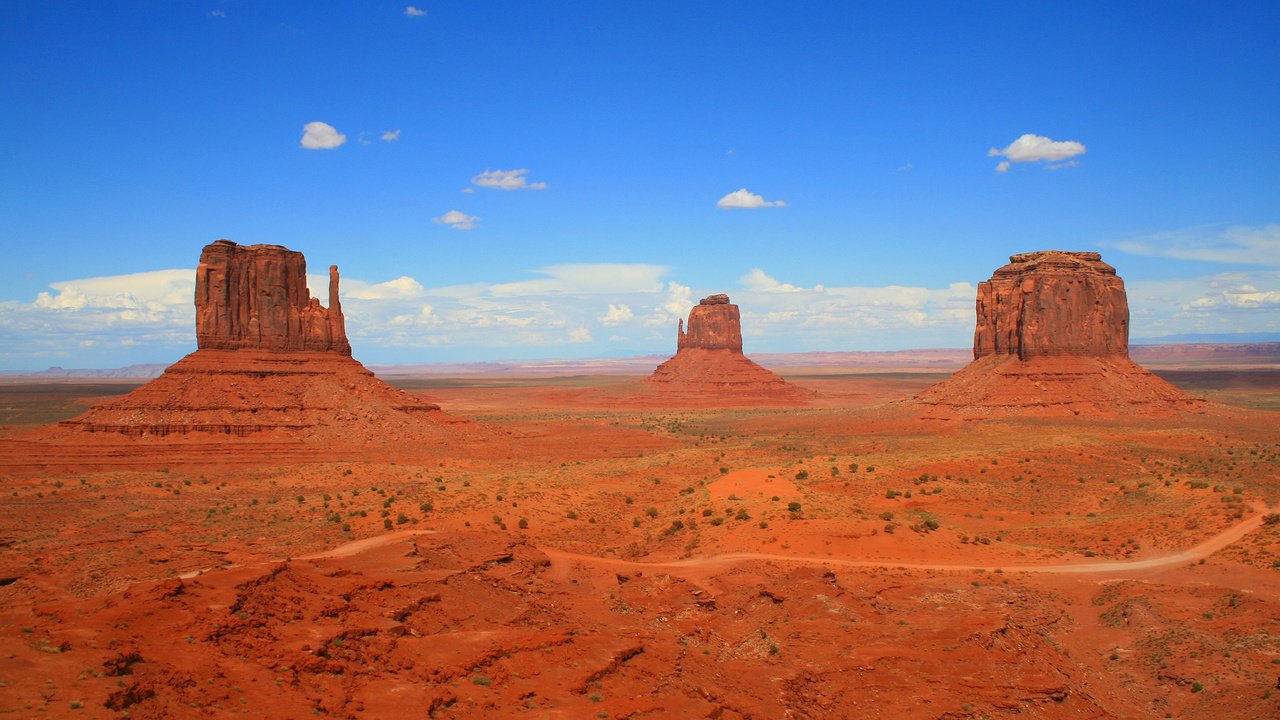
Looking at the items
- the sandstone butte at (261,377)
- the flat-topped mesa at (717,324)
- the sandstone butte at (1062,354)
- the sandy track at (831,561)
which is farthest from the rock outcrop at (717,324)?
the sandy track at (831,561)

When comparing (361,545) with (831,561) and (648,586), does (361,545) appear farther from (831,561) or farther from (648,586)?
(831,561)

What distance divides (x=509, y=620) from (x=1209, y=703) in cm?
1495

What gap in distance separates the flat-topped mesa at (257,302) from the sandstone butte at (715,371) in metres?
64.1

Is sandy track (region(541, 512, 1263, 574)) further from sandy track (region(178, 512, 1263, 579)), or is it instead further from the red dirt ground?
the red dirt ground

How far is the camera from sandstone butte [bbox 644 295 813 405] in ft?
385

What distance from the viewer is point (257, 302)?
186 ft

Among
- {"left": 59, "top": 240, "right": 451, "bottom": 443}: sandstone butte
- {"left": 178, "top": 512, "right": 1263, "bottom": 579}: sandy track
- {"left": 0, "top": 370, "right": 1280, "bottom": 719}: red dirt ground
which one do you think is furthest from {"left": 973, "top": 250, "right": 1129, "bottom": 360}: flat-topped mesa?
{"left": 59, "top": 240, "right": 451, "bottom": 443}: sandstone butte

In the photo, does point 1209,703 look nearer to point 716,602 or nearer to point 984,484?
point 716,602

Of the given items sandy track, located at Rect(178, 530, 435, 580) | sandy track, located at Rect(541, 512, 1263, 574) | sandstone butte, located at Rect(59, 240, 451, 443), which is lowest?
sandy track, located at Rect(541, 512, 1263, 574)

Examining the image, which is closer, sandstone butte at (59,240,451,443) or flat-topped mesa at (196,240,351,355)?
sandstone butte at (59,240,451,443)

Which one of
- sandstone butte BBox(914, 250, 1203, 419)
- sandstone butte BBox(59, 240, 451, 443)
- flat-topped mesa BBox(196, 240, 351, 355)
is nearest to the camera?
sandstone butte BBox(59, 240, 451, 443)

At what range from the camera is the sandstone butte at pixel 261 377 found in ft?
171

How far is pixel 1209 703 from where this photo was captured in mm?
17094

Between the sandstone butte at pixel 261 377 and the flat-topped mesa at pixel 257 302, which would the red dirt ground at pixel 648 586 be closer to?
the sandstone butte at pixel 261 377
